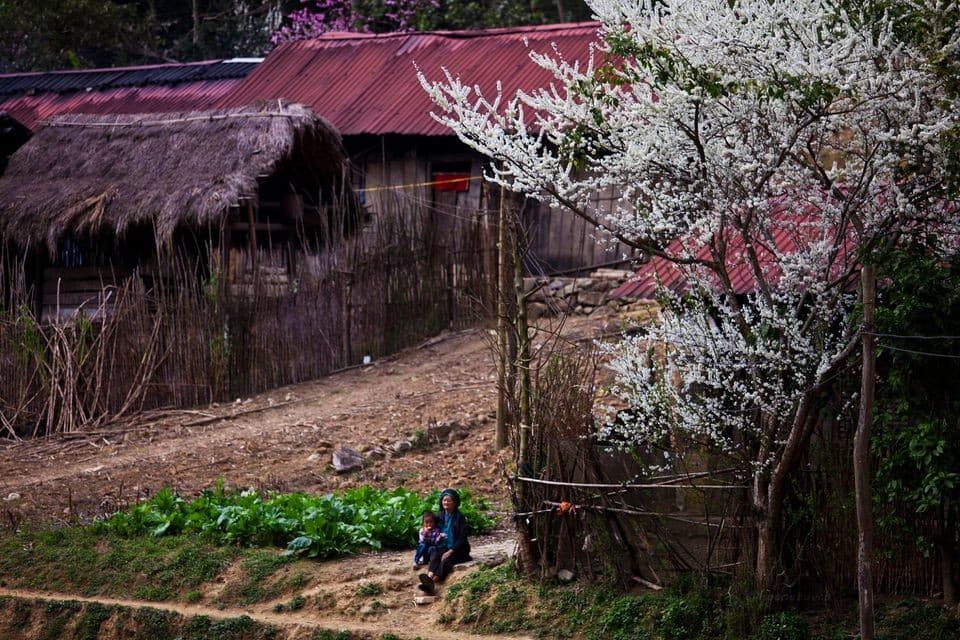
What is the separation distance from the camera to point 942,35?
239 inches

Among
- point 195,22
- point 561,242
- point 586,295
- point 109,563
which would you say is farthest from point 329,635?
point 195,22

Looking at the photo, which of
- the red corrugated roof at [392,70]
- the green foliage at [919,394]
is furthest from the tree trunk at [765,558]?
the red corrugated roof at [392,70]

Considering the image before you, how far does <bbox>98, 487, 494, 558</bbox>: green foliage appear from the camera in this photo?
8.41 m

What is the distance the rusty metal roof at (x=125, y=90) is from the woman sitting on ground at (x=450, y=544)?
45.7ft

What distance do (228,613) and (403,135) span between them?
35.2ft

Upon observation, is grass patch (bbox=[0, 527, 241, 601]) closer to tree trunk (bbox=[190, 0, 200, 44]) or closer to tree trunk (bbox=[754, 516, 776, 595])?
tree trunk (bbox=[754, 516, 776, 595])

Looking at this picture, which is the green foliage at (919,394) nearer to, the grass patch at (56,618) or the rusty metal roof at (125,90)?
the grass patch at (56,618)

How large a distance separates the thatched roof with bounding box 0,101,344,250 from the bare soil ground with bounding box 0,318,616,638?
8.42ft

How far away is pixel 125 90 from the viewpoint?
2222 centimetres

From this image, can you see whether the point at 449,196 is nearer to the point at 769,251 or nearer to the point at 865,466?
the point at 769,251

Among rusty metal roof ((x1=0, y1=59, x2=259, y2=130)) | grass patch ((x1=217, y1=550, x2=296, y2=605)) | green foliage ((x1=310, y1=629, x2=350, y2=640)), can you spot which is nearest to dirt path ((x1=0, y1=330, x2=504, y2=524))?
grass patch ((x1=217, y1=550, x2=296, y2=605))

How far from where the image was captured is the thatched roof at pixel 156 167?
14.4 m

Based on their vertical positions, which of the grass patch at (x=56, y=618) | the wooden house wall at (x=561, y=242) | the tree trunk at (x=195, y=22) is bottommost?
the grass patch at (x=56, y=618)

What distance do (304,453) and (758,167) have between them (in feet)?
19.8
